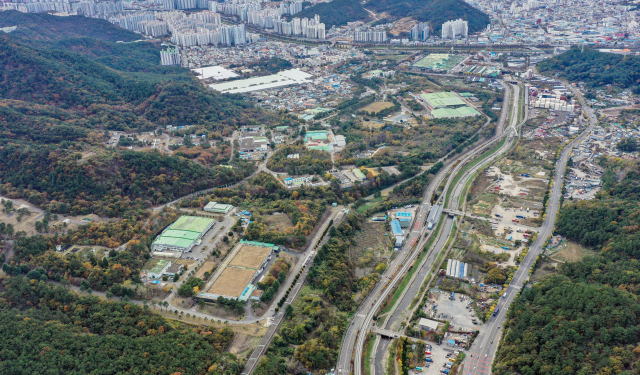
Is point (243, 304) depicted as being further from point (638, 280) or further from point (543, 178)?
point (543, 178)

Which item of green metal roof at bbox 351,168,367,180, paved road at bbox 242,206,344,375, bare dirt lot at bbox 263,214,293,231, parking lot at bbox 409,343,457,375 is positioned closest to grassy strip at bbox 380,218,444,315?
parking lot at bbox 409,343,457,375

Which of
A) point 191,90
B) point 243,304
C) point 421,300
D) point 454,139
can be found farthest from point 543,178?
point 191,90

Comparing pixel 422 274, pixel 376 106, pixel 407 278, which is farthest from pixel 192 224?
pixel 376 106

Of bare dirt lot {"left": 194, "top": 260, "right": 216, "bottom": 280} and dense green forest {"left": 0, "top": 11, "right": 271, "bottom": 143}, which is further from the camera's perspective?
dense green forest {"left": 0, "top": 11, "right": 271, "bottom": 143}

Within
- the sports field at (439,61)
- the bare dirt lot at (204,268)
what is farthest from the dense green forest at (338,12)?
the bare dirt lot at (204,268)

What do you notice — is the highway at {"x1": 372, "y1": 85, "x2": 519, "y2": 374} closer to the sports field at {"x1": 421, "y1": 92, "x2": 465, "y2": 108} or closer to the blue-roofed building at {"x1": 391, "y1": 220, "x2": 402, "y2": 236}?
the blue-roofed building at {"x1": 391, "y1": 220, "x2": 402, "y2": 236}
